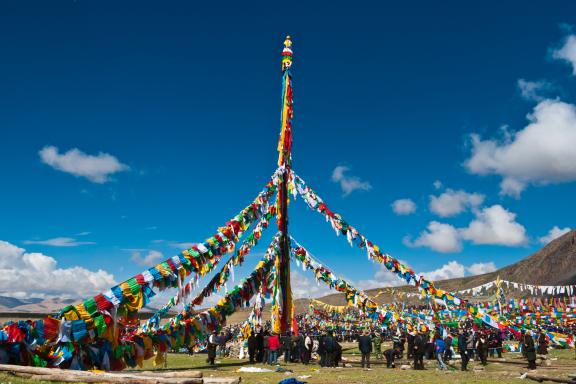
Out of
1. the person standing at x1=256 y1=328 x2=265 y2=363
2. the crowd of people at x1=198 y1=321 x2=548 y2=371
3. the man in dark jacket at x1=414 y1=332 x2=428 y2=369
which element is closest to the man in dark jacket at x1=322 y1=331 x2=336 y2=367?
the crowd of people at x1=198 y1=321 x2=548 y2=371

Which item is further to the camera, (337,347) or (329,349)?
(337,347)

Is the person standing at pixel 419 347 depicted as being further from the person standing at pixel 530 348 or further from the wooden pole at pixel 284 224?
the wooden pole at pixel 284 224

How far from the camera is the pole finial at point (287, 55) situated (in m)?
21.5

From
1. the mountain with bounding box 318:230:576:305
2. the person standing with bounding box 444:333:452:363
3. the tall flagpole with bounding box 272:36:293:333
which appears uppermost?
the mountain with bounding box 318:230:576:305

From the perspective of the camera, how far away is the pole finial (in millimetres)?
21500

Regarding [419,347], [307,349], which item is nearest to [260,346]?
[307,349]

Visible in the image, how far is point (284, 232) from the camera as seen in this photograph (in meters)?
20.4

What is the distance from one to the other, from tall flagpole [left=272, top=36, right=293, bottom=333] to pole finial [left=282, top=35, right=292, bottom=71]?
101 centimetres

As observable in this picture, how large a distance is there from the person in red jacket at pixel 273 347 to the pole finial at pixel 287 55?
12010 millimetres

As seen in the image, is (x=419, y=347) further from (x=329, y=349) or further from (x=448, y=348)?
(x=448, y=348)

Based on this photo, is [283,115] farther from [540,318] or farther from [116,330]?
[540,318]

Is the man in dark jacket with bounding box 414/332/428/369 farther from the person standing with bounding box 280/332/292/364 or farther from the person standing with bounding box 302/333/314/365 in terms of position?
the person standing with bounding box 280/332/292/364

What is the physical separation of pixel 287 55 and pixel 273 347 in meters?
13.0

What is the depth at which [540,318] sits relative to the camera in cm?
3575
